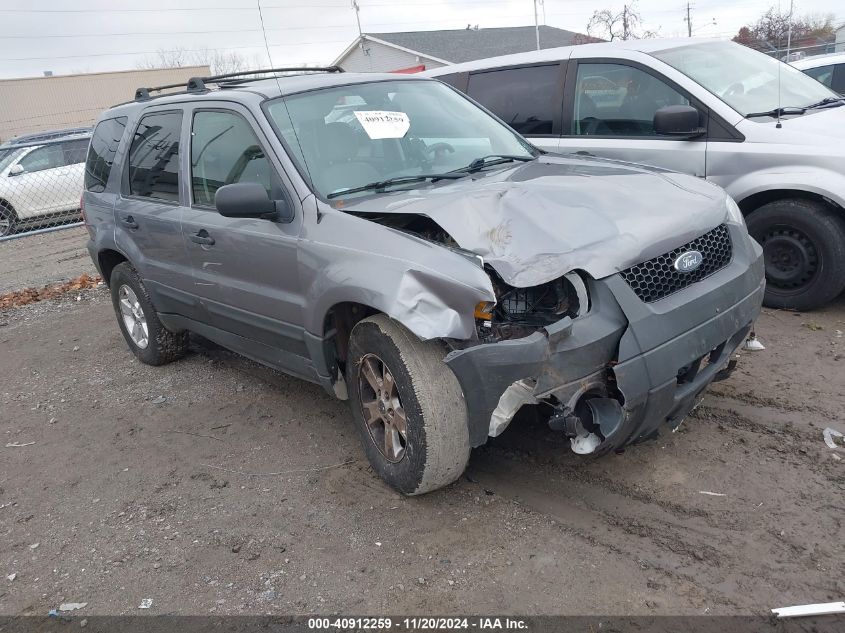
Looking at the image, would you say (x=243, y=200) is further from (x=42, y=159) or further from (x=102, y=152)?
(x=42, y=159)

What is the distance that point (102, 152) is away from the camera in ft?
18.0

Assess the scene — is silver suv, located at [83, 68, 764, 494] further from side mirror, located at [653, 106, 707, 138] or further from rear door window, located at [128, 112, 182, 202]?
side mirror, located at [653, 106, 707, 138]

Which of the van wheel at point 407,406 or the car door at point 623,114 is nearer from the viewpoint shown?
the van wheel at point 407,406

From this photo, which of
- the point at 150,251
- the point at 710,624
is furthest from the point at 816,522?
the point at 150,251

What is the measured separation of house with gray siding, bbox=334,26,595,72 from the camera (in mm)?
32562

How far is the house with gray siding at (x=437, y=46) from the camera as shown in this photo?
32.6m

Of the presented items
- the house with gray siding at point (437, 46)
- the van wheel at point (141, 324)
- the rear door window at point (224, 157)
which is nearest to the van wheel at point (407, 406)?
the rear door window at point (224, 157)

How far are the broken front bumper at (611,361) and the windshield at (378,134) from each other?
51.2 inches

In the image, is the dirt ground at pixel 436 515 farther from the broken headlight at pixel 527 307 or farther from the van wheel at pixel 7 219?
the van wheel at pixel 7 219

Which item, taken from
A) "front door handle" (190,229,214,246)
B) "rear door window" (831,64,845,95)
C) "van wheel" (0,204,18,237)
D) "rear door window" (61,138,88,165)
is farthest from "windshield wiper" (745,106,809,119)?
"van wheel" (0,204,18,237)

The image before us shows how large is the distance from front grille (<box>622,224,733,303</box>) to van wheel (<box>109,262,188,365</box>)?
148 inches

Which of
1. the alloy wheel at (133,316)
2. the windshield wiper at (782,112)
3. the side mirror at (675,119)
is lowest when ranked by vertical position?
the alloy wheel at (133,316)

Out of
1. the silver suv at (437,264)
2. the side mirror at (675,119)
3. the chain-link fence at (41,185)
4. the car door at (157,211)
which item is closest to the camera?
the silver suv at (437,264)

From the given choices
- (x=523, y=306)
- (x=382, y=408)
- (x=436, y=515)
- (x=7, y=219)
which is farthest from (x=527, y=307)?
(x=7, y=219)
